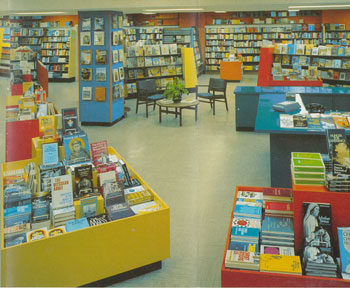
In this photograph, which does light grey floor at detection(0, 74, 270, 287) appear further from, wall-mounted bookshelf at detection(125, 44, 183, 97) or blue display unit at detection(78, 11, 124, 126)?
wall-mounted bookshelf at detection(125, 44, 183, 97)

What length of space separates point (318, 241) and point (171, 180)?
128 inches

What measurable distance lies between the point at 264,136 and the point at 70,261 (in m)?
5.40

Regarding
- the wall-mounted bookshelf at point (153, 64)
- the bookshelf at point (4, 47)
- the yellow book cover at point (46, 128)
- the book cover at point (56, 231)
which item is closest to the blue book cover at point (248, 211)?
the book cover at point (56, 231)

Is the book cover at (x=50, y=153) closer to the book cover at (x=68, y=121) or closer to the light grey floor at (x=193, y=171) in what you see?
the book cover at (x=68, y=121)

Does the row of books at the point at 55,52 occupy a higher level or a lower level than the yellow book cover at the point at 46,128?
higher

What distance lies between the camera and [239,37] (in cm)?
1698

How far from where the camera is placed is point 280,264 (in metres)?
2.37

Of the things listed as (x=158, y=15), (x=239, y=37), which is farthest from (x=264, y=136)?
(x=158, y=15)

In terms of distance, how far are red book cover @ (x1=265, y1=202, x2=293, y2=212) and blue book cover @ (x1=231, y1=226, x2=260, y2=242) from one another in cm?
26

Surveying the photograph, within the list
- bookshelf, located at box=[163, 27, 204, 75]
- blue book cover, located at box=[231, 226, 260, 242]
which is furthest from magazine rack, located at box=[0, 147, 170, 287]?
bookshelf, located at box=[163, 27, 204, 75]

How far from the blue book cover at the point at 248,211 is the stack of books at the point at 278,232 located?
0.12m

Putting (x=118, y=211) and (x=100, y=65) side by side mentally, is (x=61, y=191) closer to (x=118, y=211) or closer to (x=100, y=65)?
(x=118, y=211)

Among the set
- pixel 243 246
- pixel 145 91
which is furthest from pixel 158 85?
pixel 243 246

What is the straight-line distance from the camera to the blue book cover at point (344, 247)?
2.31 m
